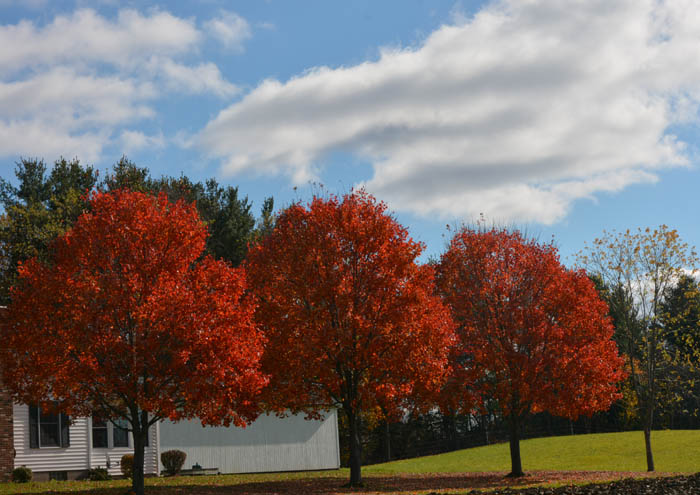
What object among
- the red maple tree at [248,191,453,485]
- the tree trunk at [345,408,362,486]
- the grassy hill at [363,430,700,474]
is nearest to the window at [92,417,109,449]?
the red maple tree at [248,191,453,485]

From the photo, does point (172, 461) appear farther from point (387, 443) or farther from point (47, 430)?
point (387, 443)

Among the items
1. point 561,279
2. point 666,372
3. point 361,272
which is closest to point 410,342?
point 361,272

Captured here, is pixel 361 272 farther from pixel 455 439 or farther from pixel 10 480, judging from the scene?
pixel 455 439

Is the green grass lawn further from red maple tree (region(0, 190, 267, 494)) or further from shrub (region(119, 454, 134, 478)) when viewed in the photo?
red maple tree (region(0, 190, 267, 494))

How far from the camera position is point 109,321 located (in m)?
18.7

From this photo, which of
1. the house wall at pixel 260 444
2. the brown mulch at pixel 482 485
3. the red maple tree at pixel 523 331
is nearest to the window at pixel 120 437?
the house wall at pixel 260 444

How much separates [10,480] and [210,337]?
423 inches

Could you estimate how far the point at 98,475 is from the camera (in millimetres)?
26125

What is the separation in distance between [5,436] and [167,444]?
759cm

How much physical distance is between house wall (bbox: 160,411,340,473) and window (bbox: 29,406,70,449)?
4.54 metres

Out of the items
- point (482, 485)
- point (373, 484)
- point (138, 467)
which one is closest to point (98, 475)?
point (138, 467)

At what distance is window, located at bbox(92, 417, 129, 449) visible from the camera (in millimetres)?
27266

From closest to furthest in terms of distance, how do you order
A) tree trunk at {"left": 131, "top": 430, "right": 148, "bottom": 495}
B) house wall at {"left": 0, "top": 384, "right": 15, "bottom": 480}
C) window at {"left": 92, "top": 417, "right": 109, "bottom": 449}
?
1. tree trunk at {"left": 131, "top": 430, "right": 148, "bottom": 495}
2. house wall at {"left": 0, "top": 384, "right": 15, "bottom": 480}
3. window at {"left": 92, "top": 417, "right": 109, "bottom": 449}

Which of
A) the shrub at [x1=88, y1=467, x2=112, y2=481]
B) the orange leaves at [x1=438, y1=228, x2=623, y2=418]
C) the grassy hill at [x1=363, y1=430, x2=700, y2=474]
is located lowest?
the grassy hill at [x1=363, y1=430, x2=700, y2=474]
